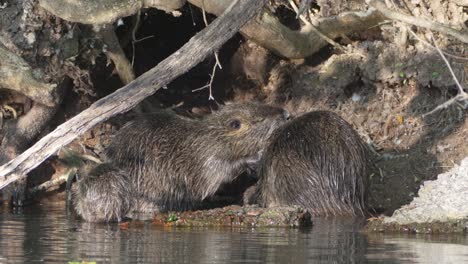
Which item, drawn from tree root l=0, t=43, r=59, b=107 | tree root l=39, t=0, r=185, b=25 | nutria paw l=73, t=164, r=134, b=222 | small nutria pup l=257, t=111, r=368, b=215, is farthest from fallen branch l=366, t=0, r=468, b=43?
tree root l=0, t=43, r=59, b=107

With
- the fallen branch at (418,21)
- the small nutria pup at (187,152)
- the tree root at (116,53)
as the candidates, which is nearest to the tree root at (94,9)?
the tree root at (116,53)

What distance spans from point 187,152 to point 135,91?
2128 mm

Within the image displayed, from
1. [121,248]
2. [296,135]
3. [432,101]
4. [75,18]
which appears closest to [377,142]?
[432,101]

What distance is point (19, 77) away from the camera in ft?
32.7

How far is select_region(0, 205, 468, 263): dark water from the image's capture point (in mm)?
7023

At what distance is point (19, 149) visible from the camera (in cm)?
1080

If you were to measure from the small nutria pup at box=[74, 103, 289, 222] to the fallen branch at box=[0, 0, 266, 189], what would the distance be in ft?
6.11

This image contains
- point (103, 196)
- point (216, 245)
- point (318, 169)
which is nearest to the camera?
point (216, 245)

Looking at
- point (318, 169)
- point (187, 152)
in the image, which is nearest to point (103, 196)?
point (187, 152)

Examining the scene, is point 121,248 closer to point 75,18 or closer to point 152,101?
point 75,18

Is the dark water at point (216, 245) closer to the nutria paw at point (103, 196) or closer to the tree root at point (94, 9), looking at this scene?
the nutria paw at point (103, 196)

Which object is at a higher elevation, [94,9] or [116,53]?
[94,9]

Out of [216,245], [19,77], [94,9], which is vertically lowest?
[216,245]

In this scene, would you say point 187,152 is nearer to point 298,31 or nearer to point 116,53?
point 116,53
